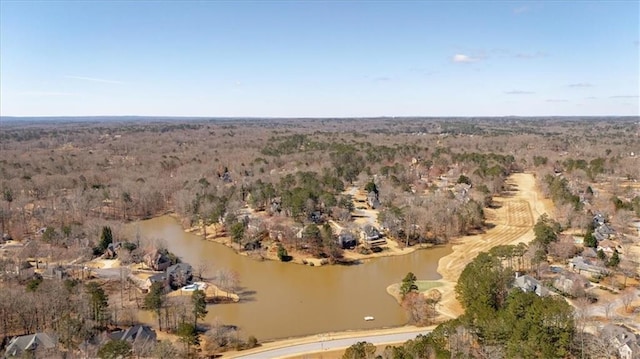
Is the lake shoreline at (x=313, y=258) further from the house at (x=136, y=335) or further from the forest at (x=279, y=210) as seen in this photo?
the house at (x=136, y=335)

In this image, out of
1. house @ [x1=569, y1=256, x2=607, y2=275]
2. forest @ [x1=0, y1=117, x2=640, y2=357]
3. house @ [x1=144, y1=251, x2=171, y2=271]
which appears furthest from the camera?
house @ [x1=144, y1=251, x2=171, y2=271]

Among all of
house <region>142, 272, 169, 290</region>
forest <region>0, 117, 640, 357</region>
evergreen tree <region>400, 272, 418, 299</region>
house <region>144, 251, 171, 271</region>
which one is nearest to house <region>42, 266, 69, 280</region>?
forest <region>0, 117, 640, 357</region>

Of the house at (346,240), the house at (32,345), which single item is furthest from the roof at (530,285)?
the house at (32,345)

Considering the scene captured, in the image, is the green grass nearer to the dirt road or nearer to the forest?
the dirt road

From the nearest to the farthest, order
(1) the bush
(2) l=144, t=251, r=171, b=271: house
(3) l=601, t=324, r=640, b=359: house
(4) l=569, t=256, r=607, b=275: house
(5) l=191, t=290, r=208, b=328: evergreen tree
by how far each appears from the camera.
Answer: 1. (3) l=601, t=324, r=640, b=359: house
2. (1) the bush
3. (5) l=191, t=290, r=208, b=328: evergreen tree
4. (4) l=569, t=256, r=607, b=275: house
5. (2) l=144, t=251, r=171, b=271: house

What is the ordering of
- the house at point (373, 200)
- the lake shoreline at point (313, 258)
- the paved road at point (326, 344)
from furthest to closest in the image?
the house at point (373, 200)
the lake shoreline at point (313, 258)
the paved road at point (326, 344)

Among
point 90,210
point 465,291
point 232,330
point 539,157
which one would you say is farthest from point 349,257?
point 539,157
